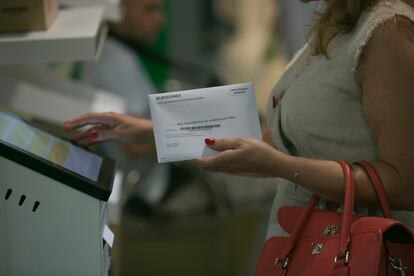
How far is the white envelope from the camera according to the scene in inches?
60.7

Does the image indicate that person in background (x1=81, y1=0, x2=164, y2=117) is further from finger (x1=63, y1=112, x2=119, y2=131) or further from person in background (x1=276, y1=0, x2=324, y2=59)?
finger (x1=63, y1=112, x2=119, y2=131)

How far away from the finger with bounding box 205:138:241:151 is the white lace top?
0.21 m

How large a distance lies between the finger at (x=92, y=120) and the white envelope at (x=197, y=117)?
0.34 metres

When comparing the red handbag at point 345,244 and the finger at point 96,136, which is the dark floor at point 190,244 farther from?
the red handbag at point 345,244

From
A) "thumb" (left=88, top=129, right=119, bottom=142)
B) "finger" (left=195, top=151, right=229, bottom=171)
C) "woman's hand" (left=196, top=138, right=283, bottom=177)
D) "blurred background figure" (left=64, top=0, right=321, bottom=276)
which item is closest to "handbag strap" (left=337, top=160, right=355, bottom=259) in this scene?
"woman's hand" (left=196, top=138, right=283, bottom=177)

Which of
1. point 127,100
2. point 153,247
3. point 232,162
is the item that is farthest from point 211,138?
point 153,247

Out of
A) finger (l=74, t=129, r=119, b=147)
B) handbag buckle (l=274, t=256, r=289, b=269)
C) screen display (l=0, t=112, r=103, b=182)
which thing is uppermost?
screen display (l=0, t=112, r=103, b=182)

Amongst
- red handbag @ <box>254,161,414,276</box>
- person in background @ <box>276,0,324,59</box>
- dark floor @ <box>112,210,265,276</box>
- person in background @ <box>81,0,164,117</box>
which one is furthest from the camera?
dark floor @ <box>112,210,265,276</box>

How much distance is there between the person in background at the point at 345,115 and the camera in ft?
5.04

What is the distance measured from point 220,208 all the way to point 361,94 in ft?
8.52

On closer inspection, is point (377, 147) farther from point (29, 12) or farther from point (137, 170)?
point (137, 170)

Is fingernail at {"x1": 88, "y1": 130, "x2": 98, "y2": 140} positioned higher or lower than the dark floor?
higher

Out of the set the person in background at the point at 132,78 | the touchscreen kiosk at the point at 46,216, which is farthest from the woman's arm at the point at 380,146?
the person in background at the point at 132,78

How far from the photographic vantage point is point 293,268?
1594mm
